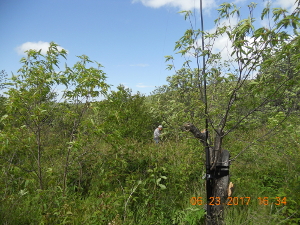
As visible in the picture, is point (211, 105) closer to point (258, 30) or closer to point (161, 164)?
point (258, 30)

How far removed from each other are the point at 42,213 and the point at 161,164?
272 centimetres

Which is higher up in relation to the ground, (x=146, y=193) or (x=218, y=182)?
(x=218, y=182)

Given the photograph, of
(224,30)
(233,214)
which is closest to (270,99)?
(224,30)

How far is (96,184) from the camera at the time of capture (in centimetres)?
441

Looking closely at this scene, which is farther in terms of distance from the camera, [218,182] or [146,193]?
[146,193]
